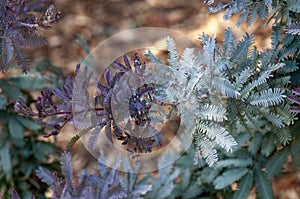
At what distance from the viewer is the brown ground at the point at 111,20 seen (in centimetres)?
246

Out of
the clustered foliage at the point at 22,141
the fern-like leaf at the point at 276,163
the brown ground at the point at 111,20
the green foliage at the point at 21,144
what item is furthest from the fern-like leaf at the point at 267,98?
the brown ground at the point at 111,20

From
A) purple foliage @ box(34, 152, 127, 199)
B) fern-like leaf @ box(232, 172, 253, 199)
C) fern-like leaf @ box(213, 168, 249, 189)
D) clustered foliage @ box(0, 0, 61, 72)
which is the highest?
clustered foliage @ box(0, 0, 61, 72)

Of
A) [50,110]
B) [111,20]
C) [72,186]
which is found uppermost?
[111,20]

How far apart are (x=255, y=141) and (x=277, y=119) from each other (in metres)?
0.42

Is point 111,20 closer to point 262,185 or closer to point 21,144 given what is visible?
point 21,144

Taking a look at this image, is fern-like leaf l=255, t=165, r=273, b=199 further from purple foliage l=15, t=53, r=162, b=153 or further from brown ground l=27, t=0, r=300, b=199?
brown ground l=27, t=0, r=300, b=199

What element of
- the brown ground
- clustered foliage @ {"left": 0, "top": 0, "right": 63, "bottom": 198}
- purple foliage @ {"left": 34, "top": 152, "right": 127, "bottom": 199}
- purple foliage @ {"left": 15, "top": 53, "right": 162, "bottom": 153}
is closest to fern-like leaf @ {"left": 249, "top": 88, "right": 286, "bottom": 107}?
purple foliage @ {"left": 15, "top": 53, "right": 162, "bottom": 153}

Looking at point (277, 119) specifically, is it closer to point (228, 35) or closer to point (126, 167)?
point (228, 35)

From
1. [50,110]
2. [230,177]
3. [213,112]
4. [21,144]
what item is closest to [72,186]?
[50,110]

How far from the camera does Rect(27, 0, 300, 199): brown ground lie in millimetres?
2457

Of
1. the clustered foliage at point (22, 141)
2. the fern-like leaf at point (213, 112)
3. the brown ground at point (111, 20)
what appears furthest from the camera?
the brown ground at point (111, 20)

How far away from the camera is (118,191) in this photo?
942 millimetres

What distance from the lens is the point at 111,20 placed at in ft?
8.39

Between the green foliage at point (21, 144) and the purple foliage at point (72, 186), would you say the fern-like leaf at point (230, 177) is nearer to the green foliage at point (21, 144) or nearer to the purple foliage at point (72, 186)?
the purple foliage at point (72, 186)
